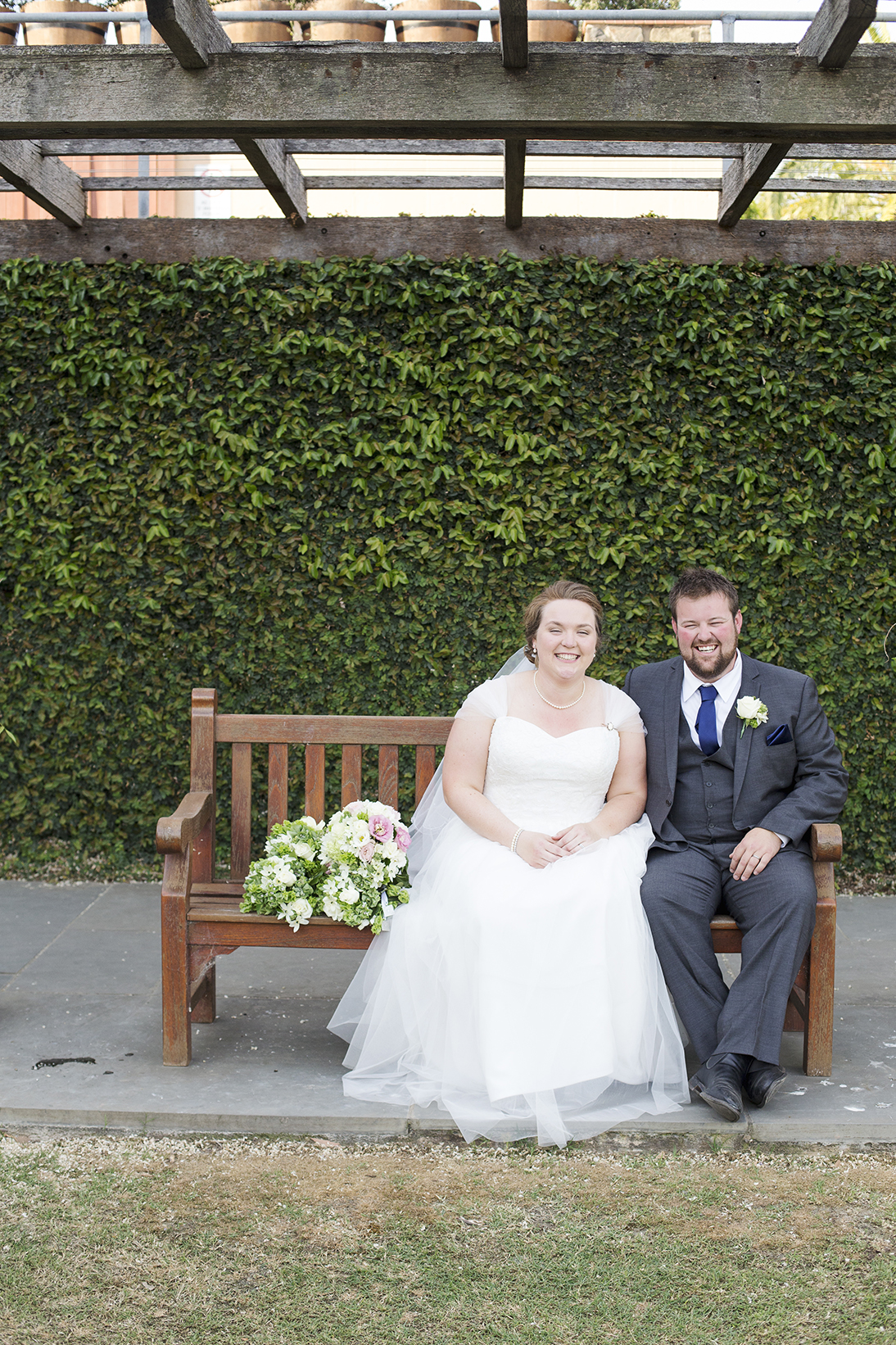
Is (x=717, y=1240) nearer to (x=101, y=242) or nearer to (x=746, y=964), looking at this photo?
(x=746, y=964)

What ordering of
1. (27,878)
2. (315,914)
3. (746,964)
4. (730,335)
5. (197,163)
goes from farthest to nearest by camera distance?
1. (197,163)
2. (27,878)
3. (730,335)
4. (315,914)
5. (746,964)

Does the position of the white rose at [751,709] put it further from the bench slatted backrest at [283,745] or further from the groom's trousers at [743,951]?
the bench slatted backrest at [283,745]

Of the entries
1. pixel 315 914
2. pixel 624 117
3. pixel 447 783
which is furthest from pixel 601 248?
pixel 315 914

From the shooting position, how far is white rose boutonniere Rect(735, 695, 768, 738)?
149 inches

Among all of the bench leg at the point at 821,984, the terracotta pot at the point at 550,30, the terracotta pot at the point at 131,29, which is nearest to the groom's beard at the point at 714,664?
the bench leg at the point at 821,984

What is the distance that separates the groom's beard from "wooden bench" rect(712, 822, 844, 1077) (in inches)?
24.4

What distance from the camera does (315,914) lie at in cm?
375

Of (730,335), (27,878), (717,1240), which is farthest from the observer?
(27,878)

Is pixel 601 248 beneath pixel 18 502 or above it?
above

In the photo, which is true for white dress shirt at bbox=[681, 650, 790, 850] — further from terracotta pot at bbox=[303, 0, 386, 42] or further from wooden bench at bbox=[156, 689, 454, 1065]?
terracotta pot at bbox=[303, 0, 386, 42]

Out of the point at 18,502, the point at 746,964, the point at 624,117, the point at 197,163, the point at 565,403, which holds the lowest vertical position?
the point at 746,964

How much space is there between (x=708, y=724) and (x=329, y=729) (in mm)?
1354

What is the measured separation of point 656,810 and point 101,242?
3.89m

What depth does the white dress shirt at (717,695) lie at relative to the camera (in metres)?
3.93
